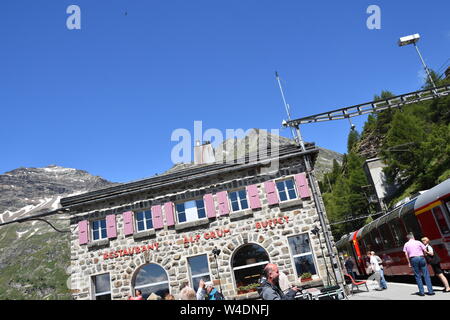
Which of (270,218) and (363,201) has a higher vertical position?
(363,201)

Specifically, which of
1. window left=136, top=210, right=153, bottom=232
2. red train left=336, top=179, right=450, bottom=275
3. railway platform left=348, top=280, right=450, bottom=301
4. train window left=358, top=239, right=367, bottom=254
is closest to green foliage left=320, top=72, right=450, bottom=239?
train window left=358, top=239, right=367, bottom=254

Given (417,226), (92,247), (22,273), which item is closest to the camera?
(417,226)

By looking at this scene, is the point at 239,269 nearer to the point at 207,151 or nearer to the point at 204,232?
the point at 204,232

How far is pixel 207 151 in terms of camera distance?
2322 cm

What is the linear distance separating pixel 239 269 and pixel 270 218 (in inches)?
106

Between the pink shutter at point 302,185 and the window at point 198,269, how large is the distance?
17.4 feet

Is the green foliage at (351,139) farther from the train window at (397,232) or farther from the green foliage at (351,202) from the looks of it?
the train window at (397,232)

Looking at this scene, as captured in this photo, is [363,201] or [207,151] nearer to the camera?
[207,151]

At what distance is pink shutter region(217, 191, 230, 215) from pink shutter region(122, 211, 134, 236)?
14.6ft

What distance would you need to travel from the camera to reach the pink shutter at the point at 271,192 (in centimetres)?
1597

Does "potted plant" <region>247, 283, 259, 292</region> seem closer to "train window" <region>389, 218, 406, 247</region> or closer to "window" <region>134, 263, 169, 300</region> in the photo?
"window" <region>134, 263, 169, 300</region>

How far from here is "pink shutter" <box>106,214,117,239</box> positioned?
1695 centimetres
